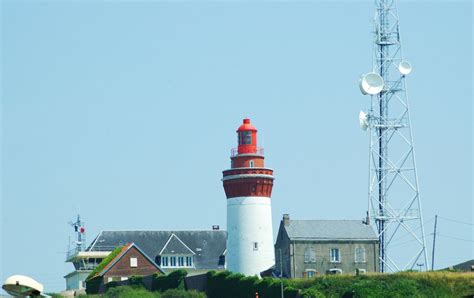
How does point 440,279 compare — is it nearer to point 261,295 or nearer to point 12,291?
point 261,295

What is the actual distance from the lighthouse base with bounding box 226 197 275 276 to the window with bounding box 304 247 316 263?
8.74 feet

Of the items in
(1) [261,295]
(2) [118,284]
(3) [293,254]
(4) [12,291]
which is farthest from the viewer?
(2) [118,284]

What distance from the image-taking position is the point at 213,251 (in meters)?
91.4

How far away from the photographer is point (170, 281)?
68875 mm

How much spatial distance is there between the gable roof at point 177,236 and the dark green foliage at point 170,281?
61.5 feet

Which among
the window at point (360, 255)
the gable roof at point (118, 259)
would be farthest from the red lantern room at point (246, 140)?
the gable roof at point (118, 259)

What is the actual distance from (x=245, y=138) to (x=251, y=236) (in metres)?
7.03

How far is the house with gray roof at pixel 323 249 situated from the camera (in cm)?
7069

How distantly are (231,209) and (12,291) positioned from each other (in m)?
66.8

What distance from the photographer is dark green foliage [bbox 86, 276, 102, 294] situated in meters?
80.7

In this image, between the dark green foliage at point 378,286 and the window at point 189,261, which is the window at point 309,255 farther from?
the window at point 189,261

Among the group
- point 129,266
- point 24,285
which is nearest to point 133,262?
point 129,266

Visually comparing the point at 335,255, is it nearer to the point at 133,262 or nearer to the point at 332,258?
the point at 332,258

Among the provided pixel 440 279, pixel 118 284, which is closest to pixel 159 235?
pixel 118 284
